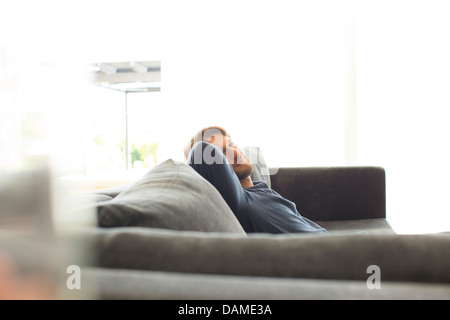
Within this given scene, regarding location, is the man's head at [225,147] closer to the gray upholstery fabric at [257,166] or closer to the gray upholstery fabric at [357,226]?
the gray upholstery fabric at [257,166]

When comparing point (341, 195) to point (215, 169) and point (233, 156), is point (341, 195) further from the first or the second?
point (215, 169)

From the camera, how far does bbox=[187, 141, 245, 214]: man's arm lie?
3.96ft

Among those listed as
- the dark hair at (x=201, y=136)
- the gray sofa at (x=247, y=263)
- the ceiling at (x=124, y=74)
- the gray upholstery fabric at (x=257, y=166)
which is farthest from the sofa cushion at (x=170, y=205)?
the ceiling at (x=124, y=74)

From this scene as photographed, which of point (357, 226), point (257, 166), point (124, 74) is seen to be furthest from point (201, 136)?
point (124, 74)

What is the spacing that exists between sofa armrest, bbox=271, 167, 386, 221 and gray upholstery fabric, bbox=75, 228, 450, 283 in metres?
1.70

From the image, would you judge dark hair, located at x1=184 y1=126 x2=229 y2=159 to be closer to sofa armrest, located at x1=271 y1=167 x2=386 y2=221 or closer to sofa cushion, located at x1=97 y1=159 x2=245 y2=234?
sofa cushion, located at x1=97 y1=159 x2=245 y2=234

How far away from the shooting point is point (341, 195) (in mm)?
2191

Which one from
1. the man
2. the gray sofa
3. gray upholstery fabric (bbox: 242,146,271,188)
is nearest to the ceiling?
gray upholstery fabric (bbox: 242,146,271,188)

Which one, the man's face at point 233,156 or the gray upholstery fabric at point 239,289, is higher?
the man's face at point 233,156

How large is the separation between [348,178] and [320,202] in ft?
0.68

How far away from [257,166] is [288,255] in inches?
65.7

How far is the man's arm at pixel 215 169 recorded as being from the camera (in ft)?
3.96

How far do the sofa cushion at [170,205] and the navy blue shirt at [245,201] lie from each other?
207mm
